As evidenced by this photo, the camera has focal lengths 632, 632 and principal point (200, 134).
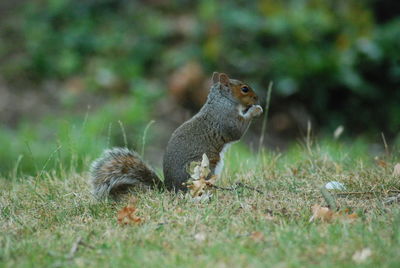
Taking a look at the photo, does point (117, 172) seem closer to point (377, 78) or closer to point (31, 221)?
point (31, 221)

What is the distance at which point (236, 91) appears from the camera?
434 centimetres

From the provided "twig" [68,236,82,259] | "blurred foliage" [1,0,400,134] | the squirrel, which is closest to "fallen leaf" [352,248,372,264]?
"twig" [68,236,82,259]

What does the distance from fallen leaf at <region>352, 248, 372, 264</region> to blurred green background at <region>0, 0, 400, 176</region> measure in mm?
4180

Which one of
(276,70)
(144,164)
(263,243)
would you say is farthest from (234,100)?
(276,70)

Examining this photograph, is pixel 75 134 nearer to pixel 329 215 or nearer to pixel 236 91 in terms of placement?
pixel 236 91

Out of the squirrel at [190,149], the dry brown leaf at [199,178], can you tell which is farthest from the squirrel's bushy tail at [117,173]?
the dry brown leaf at [199,178]

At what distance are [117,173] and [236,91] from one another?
104 centimetres

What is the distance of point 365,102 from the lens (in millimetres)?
7770

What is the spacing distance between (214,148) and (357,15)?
182 inches

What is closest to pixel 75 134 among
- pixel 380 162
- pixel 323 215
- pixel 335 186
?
pixel 380 162

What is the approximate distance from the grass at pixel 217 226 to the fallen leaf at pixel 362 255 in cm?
2

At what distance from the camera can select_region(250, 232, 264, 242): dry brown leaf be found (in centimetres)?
294

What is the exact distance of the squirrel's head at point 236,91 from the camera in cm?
433

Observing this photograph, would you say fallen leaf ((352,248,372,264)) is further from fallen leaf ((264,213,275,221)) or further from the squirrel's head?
the squirrel's head
